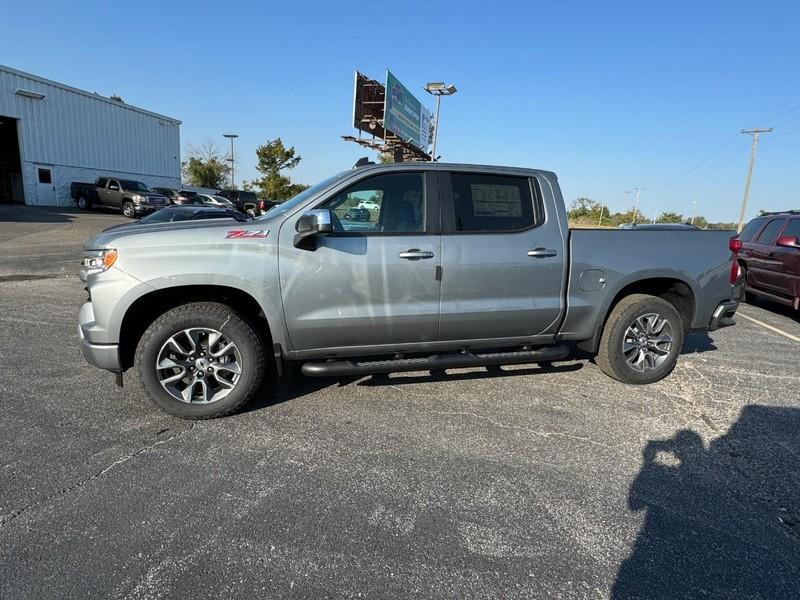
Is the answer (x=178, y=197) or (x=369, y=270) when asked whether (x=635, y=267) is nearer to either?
(x=369, y=270)

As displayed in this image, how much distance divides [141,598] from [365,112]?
27.8 m

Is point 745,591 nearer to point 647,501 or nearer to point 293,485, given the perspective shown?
point 647,501

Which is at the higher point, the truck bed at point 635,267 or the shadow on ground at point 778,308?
the truck bed at point 635,267

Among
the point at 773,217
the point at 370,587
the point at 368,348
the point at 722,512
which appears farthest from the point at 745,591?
the point at 773,217

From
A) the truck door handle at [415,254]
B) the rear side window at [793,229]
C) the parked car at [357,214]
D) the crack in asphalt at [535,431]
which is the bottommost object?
the crack in asphalt at [535,431]

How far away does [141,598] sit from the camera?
193cm

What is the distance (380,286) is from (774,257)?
25.5ft

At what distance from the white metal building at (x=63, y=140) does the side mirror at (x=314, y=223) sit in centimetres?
3242

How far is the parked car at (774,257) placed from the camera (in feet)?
23.8

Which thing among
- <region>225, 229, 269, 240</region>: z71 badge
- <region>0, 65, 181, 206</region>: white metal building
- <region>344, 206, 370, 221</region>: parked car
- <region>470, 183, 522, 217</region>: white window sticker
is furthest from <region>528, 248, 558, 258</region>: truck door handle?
<region>0, 65, 181, 206</region>: white metal building

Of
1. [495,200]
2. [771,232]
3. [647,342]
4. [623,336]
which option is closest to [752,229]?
[771,232]

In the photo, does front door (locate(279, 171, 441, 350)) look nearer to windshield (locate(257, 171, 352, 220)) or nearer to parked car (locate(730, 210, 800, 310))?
windshield (locate(257, 171, 352, 220))

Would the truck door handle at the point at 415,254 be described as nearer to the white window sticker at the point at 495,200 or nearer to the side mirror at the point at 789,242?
the white window sticker at the point at 495,200

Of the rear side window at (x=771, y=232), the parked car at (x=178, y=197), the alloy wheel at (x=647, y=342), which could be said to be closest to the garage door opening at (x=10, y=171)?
the parked car at (x=178, y=197)
